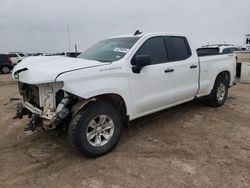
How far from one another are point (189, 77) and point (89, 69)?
2.48m

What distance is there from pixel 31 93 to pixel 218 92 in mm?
4559

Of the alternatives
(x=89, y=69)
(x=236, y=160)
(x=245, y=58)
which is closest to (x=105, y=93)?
(x=89, y=69)

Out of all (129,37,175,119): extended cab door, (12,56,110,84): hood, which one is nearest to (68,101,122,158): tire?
(129,37,175,119): extended cab door

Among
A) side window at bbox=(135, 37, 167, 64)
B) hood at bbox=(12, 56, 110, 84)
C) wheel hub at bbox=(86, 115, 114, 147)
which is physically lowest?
wheel hub at bbox=(86, 115, 114, 147)

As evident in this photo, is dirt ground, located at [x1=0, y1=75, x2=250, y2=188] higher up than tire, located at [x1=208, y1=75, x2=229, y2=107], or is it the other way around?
tire, located at [x1=208, y1=75, x2=229, y2=107]

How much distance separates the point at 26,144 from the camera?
14.6 ft

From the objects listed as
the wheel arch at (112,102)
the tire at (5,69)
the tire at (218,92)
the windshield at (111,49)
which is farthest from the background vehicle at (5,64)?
the wheel arch at (112,102)

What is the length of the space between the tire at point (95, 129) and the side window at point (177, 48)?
1.80 meters

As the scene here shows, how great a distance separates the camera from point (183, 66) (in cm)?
515

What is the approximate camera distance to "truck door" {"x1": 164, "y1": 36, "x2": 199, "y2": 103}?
5039 millimetres

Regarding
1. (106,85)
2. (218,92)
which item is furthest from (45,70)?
(218,92)

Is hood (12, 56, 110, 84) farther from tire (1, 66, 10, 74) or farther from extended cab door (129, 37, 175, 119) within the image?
tire (1, 66, 10, 74)

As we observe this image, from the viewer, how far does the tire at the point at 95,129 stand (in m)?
3.57

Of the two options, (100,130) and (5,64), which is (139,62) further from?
(5,64)
